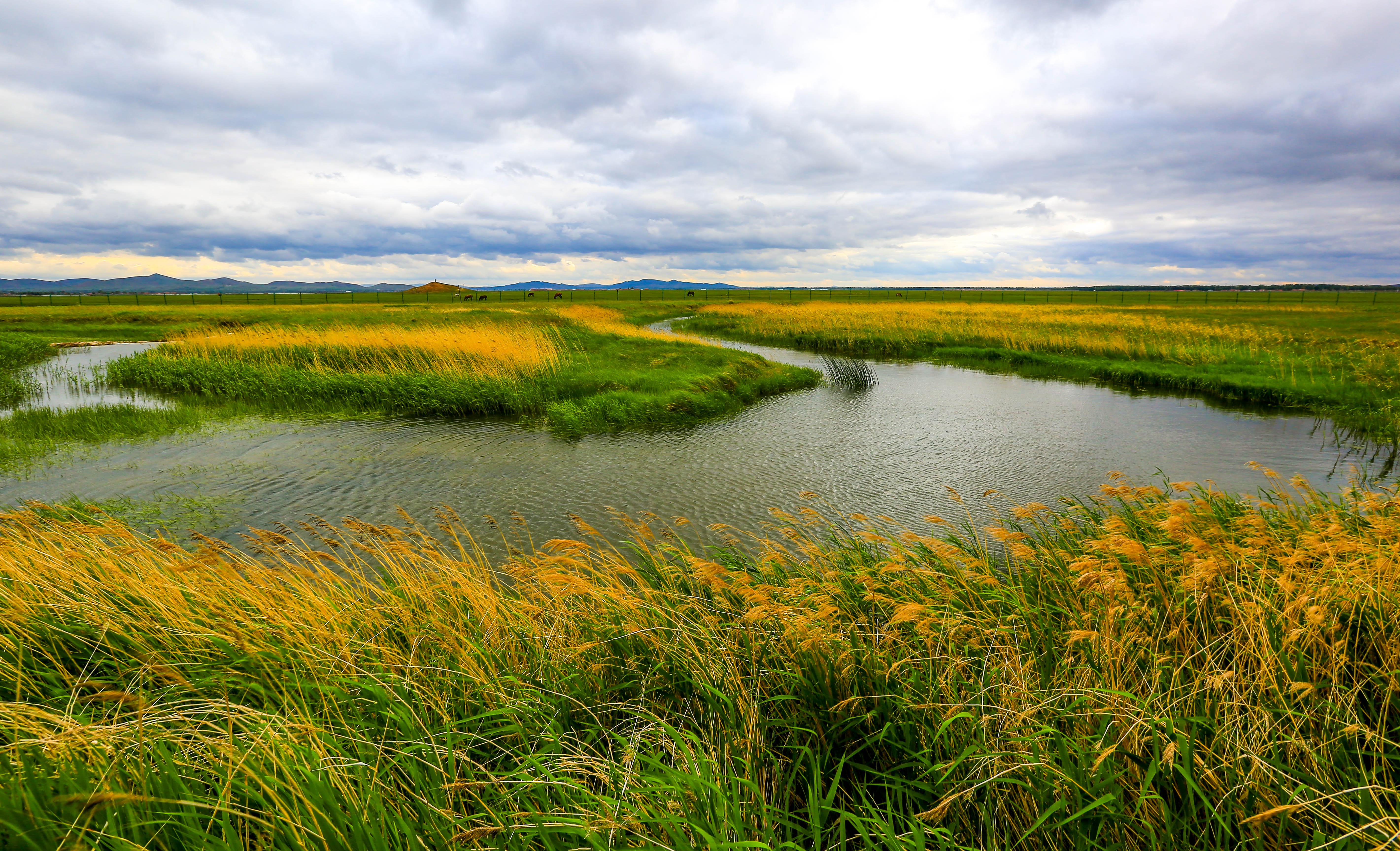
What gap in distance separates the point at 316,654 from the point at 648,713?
226 centimetres

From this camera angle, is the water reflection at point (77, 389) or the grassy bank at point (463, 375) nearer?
the water reflection at point (77, 389)

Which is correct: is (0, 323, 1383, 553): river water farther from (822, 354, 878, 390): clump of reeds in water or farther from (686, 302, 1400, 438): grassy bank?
(822, 354, 878, 390): clump of reeds in water

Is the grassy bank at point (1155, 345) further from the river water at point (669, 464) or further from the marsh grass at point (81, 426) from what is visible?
the marsh grass at point (81, 426)

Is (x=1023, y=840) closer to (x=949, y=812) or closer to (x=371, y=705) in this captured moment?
(x=949, y=812)

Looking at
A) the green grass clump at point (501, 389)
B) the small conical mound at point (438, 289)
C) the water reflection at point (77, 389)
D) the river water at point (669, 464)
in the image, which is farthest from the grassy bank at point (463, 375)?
the small conical mound at point (438, 289)

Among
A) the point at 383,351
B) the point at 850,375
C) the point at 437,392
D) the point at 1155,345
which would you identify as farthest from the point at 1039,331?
the point at 383,351

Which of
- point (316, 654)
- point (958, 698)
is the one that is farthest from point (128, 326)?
point (958, 698)

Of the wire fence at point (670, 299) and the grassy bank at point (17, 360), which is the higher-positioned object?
the wire fence at point (670, 299)

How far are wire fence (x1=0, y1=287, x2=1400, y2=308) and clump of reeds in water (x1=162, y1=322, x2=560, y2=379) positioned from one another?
5020 cm

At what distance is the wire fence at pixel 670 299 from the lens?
8275 cm

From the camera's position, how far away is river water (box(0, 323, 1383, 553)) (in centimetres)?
952

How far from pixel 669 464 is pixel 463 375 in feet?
29.3

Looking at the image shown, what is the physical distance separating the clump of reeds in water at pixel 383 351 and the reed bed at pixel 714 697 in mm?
13327

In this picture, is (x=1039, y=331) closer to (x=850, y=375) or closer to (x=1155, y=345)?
(x=1155, y=345)
